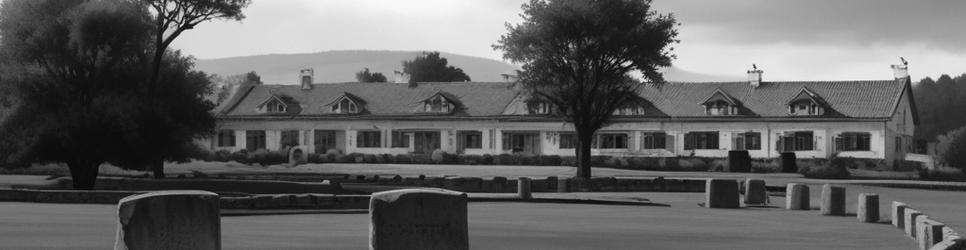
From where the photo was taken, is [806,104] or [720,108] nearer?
[806,104]

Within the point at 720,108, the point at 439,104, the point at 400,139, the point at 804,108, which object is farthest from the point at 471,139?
the point at 804,108

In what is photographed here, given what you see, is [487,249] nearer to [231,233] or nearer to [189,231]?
[231,233]

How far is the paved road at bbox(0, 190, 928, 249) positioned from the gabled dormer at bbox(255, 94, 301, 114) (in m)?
66.9

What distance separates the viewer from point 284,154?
87625mm

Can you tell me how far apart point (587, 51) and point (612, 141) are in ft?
103

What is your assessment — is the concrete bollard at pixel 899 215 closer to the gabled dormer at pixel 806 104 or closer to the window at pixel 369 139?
the gabled dormer at pixel 806 104

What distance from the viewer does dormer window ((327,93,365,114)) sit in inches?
3905

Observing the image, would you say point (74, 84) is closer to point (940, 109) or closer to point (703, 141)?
point (703, 141)

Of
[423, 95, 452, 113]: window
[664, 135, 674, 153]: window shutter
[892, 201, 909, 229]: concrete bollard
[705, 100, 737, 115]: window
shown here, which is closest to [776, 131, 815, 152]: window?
[705, 100, 737, 115]: window

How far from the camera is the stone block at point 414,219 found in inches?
514

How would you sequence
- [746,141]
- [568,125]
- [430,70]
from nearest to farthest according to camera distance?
[746,141]
[568,125]
[430,70]

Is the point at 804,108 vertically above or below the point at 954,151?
above

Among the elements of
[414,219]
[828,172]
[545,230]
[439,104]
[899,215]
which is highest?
[439,104]

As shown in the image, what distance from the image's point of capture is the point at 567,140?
9469 cm
